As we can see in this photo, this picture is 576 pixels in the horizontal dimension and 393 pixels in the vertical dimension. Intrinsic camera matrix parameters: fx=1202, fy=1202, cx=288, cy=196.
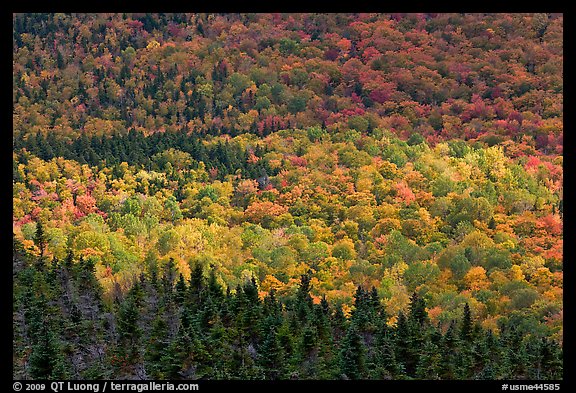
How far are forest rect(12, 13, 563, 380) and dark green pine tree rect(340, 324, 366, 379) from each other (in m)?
0.13

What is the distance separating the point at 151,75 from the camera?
14512 cm

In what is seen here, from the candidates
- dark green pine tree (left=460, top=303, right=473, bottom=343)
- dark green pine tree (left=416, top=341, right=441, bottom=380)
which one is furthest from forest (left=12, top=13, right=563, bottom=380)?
dark green pine tree (left=460, top=303, right=473, bottom=343)

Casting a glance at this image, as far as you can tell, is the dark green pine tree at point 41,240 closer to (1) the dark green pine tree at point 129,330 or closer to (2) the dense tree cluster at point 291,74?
(1) the dark green pine tree at point 129,330

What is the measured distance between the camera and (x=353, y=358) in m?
71.8

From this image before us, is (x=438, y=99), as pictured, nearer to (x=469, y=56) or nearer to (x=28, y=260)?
(x=469, y=56)

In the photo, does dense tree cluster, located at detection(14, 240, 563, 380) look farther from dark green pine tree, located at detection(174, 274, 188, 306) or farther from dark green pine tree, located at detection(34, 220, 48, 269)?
dark green pine tree, located at detection(34, 220, 48, 269)

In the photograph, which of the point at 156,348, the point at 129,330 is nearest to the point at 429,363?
the point at 156,348

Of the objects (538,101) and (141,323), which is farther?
(538,101)

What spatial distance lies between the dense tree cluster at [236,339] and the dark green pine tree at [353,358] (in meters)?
0.08

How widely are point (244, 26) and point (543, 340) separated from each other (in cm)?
9150

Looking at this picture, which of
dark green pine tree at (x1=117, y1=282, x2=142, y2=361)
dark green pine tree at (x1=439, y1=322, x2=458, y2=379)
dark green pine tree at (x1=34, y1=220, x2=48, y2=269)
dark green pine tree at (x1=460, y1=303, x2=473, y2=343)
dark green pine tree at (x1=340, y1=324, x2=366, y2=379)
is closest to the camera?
dark green pine tree at (x1=439, y1=322, x2=458, y2=379)

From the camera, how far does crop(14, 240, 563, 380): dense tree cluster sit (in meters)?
71.6

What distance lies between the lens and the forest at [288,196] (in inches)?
2965

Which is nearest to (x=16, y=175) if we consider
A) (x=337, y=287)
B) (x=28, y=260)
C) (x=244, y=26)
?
(x=28, y=260)
